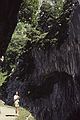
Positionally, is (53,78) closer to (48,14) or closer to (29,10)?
(48,14)

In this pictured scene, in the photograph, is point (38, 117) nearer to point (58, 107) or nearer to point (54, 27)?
point (58, 107)

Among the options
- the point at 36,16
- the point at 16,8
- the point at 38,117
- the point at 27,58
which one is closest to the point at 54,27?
the point at 27,58

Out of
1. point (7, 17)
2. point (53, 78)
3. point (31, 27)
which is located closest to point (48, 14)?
point (31, 27)

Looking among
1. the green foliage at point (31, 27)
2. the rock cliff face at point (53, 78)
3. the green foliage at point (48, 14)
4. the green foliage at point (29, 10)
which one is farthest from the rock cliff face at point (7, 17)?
the green foliage at point (29, 10)

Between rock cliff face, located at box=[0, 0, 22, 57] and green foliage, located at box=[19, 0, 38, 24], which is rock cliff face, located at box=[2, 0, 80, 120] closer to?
green foliage, located at box=[19, 0, 38, 24]

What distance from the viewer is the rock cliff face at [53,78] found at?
2789 cm

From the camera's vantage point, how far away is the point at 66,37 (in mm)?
28562

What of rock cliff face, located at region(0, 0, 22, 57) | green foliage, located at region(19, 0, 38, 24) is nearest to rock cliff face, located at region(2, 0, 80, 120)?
green foliage, located at region(19, 0, 38, 24)

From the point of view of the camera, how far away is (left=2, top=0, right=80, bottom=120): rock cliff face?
91.5 feet

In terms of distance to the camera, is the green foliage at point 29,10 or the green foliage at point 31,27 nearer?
the green foliage at point 31,27

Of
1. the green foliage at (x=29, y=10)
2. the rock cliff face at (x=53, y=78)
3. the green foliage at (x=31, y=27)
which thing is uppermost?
the green foliage at (x=29, y=10)

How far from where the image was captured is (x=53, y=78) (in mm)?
30359

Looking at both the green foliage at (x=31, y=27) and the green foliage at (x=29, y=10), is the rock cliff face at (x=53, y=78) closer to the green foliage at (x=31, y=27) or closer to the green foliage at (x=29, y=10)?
the green foliage at (x=31, y=27)

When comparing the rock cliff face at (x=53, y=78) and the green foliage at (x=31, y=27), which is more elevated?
the green foliage at (x=31, y=27)
